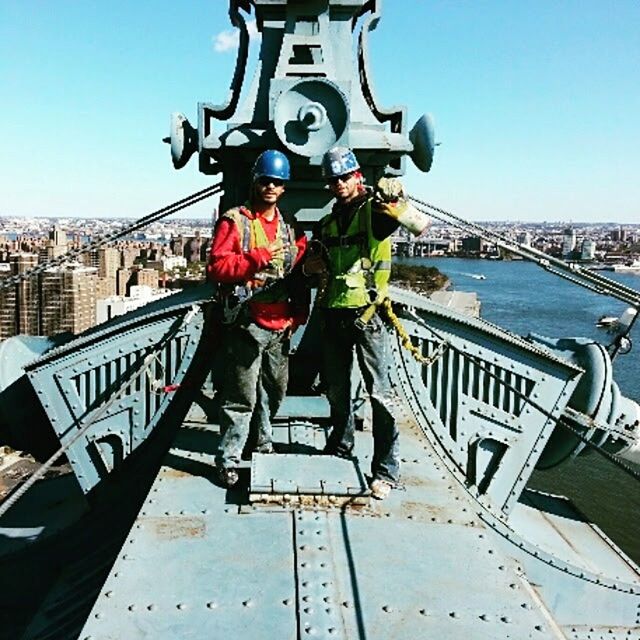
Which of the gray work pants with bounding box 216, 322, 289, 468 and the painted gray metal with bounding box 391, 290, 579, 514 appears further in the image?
the painted gray metal with bounding box 391, 290, 579, 514

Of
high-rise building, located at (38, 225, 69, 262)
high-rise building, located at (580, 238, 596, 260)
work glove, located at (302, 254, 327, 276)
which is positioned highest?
high-rise building, located at (580, 238, 596, 260)

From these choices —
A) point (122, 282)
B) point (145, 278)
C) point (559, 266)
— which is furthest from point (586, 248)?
point (122, 282)

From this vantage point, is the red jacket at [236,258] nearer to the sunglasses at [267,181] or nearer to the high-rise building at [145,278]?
the sunglasses at [267,181]

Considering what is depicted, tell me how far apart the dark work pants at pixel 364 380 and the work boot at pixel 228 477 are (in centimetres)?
68

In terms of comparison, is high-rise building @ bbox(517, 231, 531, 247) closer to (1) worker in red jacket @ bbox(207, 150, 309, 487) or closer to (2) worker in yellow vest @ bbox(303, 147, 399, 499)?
(2) worker in yellow vest @ bbox(303, 147, 399, 499)

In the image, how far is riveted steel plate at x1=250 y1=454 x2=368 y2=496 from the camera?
3578 mm

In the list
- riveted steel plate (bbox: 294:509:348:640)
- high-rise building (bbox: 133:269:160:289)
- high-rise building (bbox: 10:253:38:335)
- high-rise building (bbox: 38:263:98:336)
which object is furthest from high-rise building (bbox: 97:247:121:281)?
riveted steel plate (bbox: 294:509:348:640)

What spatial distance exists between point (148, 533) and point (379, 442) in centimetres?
127

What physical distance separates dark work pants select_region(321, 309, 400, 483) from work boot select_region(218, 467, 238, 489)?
0.68 m

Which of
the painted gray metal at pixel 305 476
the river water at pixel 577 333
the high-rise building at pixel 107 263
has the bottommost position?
the river water at pixel 577 333

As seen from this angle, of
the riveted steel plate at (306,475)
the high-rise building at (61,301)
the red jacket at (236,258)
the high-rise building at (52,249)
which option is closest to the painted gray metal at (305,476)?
the riveted steel plate at (306,475)

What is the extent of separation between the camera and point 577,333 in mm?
48031

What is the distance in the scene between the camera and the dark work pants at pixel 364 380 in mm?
3889

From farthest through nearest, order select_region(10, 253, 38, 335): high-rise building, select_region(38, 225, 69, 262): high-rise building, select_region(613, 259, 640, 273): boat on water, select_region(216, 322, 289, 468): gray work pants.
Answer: select_region(613, 259, 640, 273): boat on water < select_region(38, 225, 69, 262): high-rise building < select_region(10, 253, 38, 335): high-rise building < select_region(216, 322, 289, 468): gray work pants
